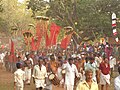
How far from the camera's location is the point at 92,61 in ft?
39.8

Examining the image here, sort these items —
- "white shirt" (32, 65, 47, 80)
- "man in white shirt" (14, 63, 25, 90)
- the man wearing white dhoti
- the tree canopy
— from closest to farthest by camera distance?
"man in white shirt" (14, 63, 25, 90) < "white shirt" (32, 65, 47, 80) < the man wearing white dhoti < the tree canopy

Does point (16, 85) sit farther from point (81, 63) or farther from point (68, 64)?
point (81, 63)

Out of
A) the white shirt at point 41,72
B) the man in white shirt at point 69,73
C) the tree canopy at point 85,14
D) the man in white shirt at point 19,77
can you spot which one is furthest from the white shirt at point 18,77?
the tree canopy at point 85,14

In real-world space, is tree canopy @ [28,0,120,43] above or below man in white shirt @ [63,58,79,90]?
above

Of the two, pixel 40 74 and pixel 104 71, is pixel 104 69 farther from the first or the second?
pixel 40 74

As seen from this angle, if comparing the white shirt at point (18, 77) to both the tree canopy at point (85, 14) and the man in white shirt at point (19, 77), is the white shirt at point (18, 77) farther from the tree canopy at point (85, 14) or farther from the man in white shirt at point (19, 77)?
the tree canopy at point (85, 14)

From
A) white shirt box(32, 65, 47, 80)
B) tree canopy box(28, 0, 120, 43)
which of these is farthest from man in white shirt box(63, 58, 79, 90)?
tree canopy box(28, 0, 120, 43)

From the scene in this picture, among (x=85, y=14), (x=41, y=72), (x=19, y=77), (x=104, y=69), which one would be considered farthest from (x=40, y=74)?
(x=85, y=14)

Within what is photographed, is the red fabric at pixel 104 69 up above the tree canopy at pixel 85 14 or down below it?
below

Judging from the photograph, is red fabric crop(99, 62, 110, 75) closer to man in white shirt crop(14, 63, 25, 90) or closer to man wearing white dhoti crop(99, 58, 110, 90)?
man wearing white dhoti crop(99, 58, 110, 90)

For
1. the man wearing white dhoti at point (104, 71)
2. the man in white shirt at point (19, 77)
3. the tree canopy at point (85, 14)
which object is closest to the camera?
the man in white shirt at point (19, 77)

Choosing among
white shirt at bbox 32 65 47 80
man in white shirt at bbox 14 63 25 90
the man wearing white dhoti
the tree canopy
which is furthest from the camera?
the tree canopy

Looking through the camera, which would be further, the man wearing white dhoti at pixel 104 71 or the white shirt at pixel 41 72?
the man wearing white dhoti at pixel 104 71

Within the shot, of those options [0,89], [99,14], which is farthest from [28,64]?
[99,14]
